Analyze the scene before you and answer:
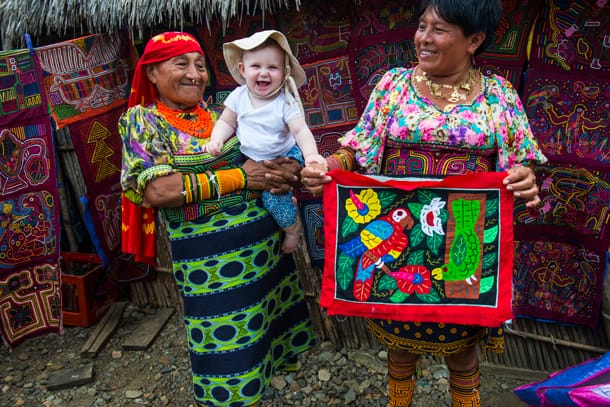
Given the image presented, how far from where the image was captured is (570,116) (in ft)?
9.37

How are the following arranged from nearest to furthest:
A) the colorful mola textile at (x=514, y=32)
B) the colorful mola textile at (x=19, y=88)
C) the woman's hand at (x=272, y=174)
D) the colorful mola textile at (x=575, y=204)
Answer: the woman's hand at (x=272, y=174) → the colorful mola textile at (x=514, y=32) → the colorful mola textile at (x=575, y=204) → the colorful mola textile at (x=19, y=88)

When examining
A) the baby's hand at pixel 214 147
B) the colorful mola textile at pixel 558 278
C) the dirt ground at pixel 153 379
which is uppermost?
the baby's hand at pixel 214 147

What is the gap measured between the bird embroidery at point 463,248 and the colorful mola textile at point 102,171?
8.77ft

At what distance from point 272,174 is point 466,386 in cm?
128

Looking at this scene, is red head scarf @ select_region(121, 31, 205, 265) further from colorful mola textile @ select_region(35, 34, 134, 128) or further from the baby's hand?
colorful mola textile @ select_region(35, 34, 134, 128)

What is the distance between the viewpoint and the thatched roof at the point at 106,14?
10.5ft

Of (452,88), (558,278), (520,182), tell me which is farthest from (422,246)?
(558,278)

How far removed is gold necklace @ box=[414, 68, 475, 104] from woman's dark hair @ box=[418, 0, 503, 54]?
19 cm

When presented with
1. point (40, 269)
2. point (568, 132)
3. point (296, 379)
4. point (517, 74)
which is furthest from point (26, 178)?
point (568, 132)

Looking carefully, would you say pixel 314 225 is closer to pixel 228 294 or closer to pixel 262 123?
pixel 228 294

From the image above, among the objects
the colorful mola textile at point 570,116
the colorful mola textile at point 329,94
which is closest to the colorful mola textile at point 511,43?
the colorful mola textile at point 570,116

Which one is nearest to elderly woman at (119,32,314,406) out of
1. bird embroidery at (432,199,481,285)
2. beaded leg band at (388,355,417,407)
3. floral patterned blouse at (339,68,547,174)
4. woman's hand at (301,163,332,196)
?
woman's hand at (301,163,332,196)

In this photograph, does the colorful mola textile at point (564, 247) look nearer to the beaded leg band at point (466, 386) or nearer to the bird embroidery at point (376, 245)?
the beaded leg band at point (466, 386)

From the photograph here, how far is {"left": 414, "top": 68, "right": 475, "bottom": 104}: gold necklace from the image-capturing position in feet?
6.79
